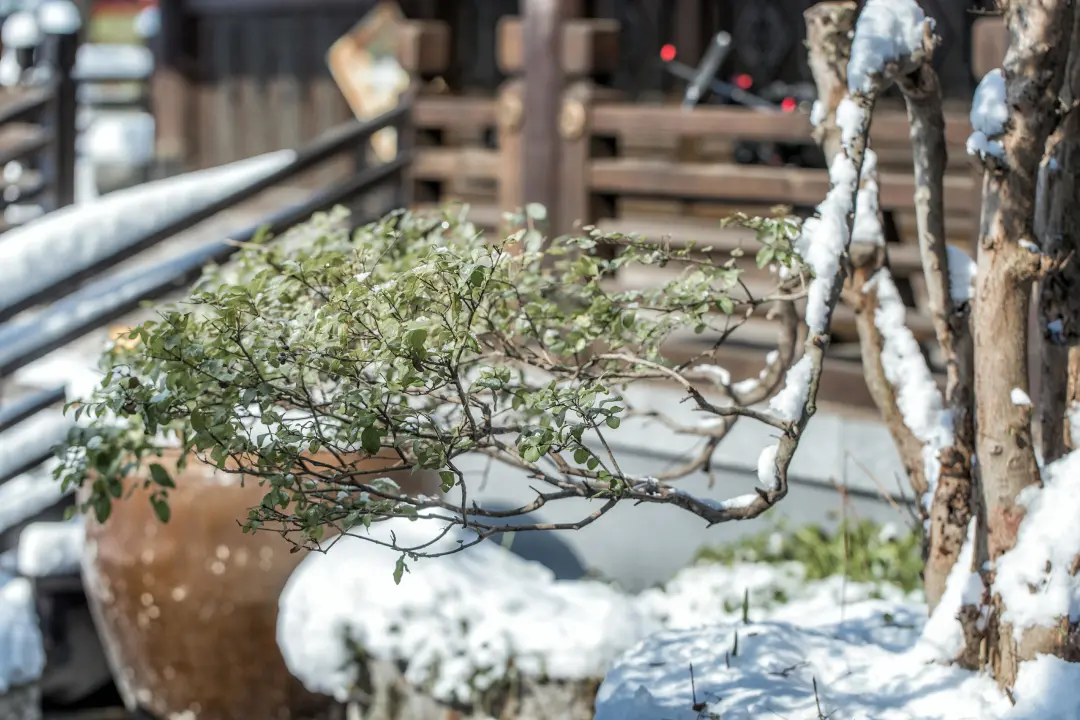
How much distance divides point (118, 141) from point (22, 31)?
423 centimetres

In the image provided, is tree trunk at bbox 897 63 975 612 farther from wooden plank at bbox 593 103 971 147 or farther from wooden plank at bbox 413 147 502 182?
wooden plank at bbox 413 147 502 182

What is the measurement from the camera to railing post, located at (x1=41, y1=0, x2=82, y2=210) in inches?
373

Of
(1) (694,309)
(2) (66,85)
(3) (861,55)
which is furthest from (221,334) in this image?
(2) (66,85)

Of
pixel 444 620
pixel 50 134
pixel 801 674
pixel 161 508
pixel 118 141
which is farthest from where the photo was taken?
pixel 118 141

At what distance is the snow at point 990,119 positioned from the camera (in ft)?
10.4

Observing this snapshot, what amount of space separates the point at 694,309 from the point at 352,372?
2.74 feet

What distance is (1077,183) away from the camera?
11.0 feet

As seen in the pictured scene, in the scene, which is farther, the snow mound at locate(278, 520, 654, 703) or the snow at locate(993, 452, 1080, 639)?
the snow mound at locate(278, 520, 654, 703)

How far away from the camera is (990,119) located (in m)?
3.17

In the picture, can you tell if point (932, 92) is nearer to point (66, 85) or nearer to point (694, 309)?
point (694, 309)

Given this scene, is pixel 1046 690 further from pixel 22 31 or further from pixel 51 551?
pixel 22 31

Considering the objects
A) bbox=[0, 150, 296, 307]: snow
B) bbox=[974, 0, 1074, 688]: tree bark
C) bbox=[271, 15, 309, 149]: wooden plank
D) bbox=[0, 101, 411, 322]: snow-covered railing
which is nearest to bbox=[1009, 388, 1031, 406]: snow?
bbox=[974, 0, 1074, 688]: tree bark

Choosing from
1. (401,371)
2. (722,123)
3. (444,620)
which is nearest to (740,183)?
(722,123)

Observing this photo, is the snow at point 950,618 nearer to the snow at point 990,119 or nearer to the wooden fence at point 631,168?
the snow at point 990,119
